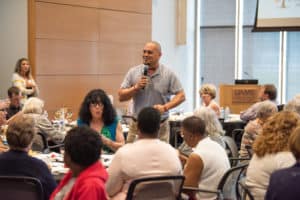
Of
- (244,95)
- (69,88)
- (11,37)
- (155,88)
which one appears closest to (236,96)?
(244,95)

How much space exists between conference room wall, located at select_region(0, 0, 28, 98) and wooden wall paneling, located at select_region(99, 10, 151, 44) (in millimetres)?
1632

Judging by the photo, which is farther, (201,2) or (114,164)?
(201,2)

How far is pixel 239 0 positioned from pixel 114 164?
376 inches

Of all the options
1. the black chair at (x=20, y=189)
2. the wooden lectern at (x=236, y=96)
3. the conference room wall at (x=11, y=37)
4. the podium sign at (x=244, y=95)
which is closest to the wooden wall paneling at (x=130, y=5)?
the conference room wall at (x=11, y=37)

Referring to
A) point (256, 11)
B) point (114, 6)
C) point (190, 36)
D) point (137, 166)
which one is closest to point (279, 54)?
point (256, 11)

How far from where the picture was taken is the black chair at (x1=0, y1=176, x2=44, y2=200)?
320cm

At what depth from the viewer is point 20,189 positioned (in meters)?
3.22

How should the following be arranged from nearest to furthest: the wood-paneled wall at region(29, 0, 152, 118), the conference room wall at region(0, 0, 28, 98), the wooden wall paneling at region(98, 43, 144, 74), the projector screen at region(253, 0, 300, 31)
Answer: the conference room wall at region(0, 0, 28, 98), the wood-paneled wall at region(29, 0, 152, 118), the wooden wall paneling at region(98, 43, 144, 74), the projector screen at region(253, 0, 300, 31)

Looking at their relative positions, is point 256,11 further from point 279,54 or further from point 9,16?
point 9,16

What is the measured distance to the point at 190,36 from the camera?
12664 mm

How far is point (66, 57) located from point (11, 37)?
996mm

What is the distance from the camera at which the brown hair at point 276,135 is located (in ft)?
12.2

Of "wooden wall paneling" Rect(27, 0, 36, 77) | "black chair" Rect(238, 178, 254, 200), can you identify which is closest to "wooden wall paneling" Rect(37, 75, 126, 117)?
"wooden wall paneling" Rect(27, 0, 36, 77)

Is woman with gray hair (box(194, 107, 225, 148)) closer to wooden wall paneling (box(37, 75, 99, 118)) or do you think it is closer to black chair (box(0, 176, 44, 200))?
black chair (box(0, 176, 44, 200))
